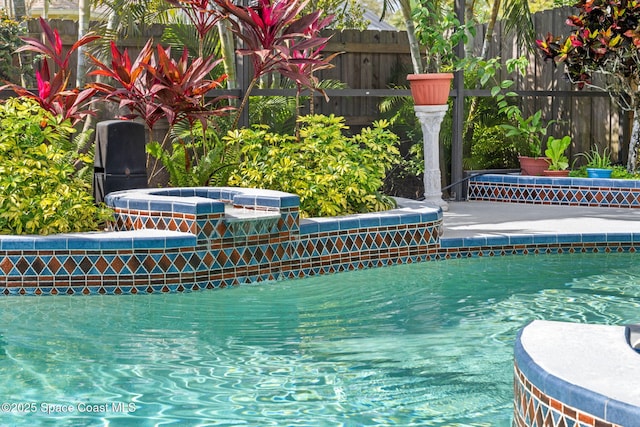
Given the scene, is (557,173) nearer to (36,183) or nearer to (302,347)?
(36,183)

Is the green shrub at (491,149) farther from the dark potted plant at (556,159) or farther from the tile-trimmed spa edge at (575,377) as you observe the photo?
the tile-trimmed spa edge at (575,377)

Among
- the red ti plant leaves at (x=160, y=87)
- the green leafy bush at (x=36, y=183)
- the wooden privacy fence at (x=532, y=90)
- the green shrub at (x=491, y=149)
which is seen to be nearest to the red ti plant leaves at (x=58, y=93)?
the red ti plant leaves at (x=160, y=87)

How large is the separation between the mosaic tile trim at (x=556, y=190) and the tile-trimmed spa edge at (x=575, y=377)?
7.32 meters

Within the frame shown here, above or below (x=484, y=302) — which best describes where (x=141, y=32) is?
above

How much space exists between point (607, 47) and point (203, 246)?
18.8ft

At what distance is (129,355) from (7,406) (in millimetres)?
929

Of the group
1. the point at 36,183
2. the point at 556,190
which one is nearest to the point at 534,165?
Result: the point at 556,190

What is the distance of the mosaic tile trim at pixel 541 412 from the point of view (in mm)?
2795

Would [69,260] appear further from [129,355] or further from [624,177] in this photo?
[624,177]

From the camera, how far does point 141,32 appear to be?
1098 cm

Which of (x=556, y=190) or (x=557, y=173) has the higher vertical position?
(x=557, y=173)

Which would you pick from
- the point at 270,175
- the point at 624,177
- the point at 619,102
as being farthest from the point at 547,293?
the point at 619,102

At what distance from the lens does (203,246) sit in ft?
22.0

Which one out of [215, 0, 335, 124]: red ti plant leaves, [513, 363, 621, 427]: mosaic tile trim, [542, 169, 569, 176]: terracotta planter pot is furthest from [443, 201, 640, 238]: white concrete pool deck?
[513, 363, 621, 427]: mosaic tile trim
